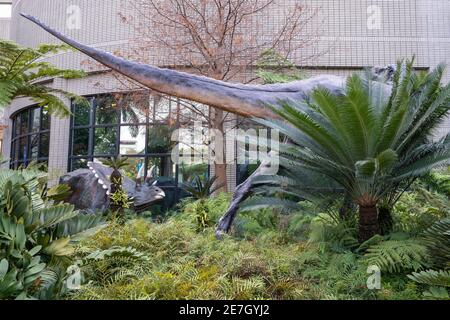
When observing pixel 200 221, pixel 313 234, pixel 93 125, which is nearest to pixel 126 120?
pixel 93 125

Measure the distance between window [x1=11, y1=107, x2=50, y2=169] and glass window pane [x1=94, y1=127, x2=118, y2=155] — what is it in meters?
1.86

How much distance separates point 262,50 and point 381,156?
6.31 metres

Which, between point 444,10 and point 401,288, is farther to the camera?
point 444,10

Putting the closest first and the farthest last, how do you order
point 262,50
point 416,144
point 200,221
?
1. point 416,144
2. point 200,221
3. point 262,50

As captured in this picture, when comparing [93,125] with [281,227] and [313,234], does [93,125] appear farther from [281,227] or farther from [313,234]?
[313,234]

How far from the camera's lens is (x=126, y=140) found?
36.9ft

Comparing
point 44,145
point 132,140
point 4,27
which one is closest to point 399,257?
point 132,140

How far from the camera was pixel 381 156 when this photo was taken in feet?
10.4

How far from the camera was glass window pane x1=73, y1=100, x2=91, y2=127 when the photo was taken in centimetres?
1191

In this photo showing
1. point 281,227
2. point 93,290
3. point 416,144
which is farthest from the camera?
point 281,227

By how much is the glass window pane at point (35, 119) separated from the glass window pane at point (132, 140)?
3747mm

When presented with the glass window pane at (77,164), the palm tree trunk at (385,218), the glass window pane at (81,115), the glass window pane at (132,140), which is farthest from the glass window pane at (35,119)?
the palm tree trunk at (385,218)

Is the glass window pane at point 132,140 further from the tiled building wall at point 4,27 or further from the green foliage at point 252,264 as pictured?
the tiled building wall at point 4,27

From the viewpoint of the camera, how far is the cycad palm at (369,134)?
11.3 ft
